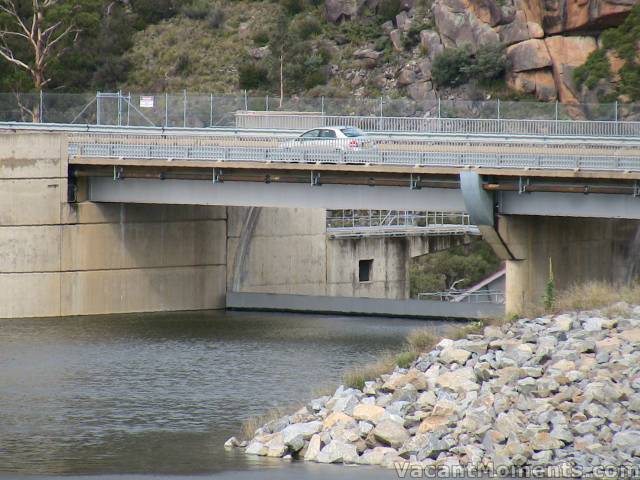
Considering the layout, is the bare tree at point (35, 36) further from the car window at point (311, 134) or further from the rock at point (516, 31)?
the car window at point (311, 134)

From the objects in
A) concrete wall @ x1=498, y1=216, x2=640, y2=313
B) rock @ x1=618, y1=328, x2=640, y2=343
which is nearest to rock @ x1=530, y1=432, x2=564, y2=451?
rock @ x1=618, y1=328, x2=640, y2=343

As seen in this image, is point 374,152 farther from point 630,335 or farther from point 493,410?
point 493,410

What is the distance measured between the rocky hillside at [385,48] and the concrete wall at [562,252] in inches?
1042

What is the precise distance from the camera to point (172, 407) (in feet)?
123

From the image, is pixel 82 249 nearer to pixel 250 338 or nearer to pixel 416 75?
pixel 250 338

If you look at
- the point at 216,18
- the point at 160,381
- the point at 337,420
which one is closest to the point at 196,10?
the point at 216,18

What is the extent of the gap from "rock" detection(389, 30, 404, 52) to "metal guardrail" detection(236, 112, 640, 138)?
3857 centimetres

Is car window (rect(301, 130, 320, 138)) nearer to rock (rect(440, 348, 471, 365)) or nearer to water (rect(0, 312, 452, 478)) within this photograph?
water (rect(0, 312, 452, 478))

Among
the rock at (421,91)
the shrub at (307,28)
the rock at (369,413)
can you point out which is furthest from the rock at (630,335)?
the shrub at (307,28)

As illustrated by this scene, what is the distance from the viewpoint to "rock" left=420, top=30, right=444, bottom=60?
9600 cm

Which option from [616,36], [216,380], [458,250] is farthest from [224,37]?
[216,380]

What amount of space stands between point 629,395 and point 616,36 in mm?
60551

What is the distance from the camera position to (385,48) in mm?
102938

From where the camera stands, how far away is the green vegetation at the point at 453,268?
88.8 metres
